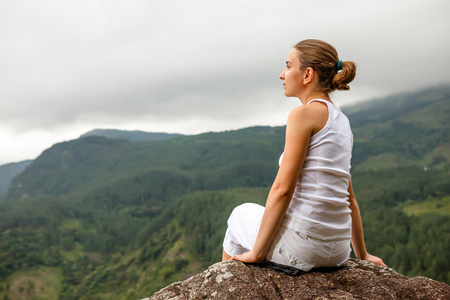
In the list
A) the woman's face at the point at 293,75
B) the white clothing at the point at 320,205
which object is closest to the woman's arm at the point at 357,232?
the white clothing at the point at 320,205

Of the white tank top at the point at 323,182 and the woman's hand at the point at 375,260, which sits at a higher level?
the white tank top at the point at 323,182

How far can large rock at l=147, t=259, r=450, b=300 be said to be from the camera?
3514 millimetres

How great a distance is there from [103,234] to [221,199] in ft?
234

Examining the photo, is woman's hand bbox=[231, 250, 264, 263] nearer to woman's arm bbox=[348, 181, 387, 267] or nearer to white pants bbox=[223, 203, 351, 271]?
white pants bbox=[223, 203, 351, 271]

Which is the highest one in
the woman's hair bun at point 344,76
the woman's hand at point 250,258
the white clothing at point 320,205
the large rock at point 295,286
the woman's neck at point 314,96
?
the woman's hair bun at point 344,76

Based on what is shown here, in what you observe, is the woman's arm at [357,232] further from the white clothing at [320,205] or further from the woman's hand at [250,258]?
the woman's hand at [250,258]

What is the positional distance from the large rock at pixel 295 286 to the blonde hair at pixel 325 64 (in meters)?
2.04

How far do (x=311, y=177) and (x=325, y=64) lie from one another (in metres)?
1.20

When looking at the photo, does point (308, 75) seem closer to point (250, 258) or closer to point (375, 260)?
point (250, 258)

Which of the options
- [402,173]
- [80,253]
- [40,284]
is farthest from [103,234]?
[402,173]

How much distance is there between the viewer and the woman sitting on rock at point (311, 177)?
3.46 meters

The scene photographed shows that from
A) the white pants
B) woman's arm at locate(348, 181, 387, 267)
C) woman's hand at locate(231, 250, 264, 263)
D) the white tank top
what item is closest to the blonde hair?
the white tank top

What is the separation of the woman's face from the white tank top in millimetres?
436

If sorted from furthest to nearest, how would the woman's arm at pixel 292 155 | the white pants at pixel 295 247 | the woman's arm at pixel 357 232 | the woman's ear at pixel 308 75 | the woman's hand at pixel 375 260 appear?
the woman's hand at pixel 375 260, the woman's arm at pixel 357 232, the woman's ear at pixel 308 75, the white pants at pixel 295 247, the woman's arm at pixel 292 155
